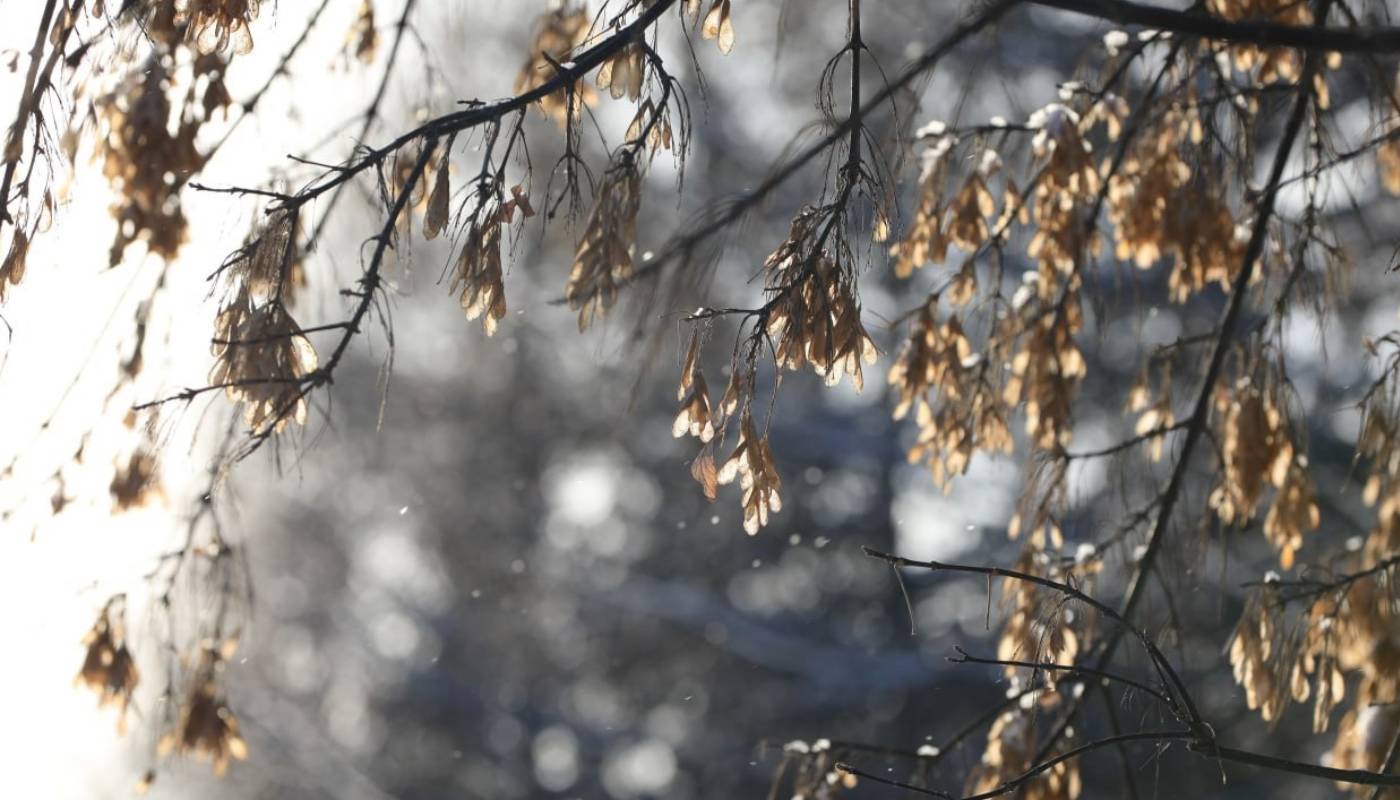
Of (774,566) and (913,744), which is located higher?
(774,566)

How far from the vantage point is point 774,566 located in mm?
8703

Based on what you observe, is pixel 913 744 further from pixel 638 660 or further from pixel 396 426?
pixel 396 426

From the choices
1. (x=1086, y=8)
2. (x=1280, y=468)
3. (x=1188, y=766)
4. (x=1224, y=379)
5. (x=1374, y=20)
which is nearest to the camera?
(x=1086, y=8)

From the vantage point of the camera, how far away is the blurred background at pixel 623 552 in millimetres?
7531

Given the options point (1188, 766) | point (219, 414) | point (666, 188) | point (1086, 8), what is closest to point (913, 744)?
point (1188, 766)

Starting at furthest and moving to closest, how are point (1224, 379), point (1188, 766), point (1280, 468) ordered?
1. point (1188, 766)
2. point (1224, 379)
3. point (1280, 468)

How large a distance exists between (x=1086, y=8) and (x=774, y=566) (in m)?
7.16

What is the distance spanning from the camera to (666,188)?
873 centimetres

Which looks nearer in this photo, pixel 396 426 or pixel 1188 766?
pixel 1188 766

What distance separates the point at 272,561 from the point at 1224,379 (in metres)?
8.89

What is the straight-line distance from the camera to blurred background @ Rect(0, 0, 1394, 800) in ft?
24.7

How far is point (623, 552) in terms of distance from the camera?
360 inches

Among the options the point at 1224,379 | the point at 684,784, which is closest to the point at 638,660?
the point at 684,784

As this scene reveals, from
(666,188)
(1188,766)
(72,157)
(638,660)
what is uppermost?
(666,188)
